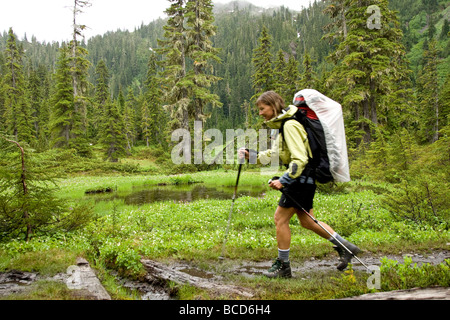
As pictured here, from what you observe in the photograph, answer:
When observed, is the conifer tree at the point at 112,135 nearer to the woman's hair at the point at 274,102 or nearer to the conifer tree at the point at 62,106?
the conifer tree at the point at 62,106

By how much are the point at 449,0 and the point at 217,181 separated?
17005 cm

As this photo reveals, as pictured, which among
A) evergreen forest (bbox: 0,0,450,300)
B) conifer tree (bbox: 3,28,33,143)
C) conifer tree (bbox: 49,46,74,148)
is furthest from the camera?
conifer tree (bbox: 3,28,33,143)

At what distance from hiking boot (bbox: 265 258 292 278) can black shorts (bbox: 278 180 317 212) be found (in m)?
1.04

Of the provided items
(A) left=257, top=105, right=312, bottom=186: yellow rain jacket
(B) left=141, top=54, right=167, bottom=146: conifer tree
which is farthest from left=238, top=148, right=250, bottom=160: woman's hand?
(B) left=141, top=54, right=167, bottom=146: conifer tree

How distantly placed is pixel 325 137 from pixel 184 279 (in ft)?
10.7

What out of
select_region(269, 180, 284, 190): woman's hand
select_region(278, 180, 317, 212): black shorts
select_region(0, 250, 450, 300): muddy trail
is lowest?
select_region(0, 250, 450, 300): muddy trail

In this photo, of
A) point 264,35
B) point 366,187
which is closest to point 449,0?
point 264,35

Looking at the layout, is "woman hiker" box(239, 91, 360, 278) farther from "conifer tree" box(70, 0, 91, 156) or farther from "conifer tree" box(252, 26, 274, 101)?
"conifer tree" box(70, 0, 91, 156)

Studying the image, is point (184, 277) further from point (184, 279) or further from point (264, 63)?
point (264, 63)

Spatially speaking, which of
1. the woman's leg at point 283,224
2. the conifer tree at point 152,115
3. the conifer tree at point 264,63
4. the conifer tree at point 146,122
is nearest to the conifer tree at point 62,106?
the conifer tree at point 264,63

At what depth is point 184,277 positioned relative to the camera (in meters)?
4.36

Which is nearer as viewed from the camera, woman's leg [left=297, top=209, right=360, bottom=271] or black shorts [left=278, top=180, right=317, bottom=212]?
black shorts [left=278, top=180, right=317, bottom=212]

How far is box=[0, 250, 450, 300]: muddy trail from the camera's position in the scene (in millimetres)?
3561
